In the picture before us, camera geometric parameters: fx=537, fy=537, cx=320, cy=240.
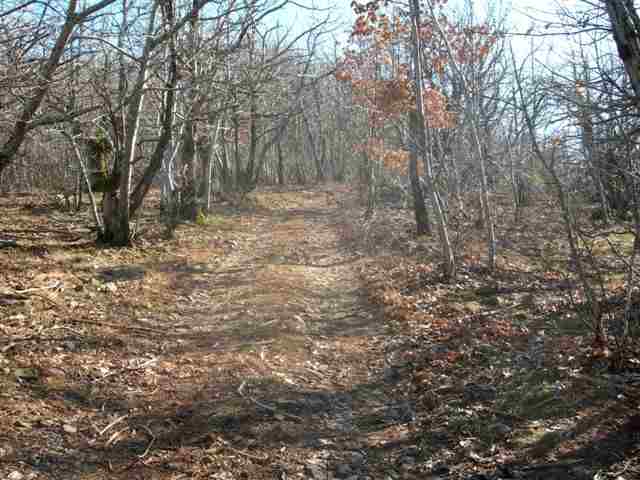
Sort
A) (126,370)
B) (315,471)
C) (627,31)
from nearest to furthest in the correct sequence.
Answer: (315,471) → (627,31) → (126,370)

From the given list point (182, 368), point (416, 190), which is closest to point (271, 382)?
point (182, 368)

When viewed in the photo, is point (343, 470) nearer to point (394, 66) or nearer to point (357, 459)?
point (357, 459)

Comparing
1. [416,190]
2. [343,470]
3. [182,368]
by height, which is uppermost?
[416,190]

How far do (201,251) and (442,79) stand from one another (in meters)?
10.9

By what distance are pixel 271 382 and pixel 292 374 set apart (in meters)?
0.39

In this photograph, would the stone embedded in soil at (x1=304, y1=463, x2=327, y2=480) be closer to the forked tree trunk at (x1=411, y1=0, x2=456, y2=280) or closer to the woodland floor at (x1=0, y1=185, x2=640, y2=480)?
the woodland floor at (x1=0, y1=185, x2=640, y2=480)

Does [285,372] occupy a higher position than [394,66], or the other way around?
[394,66]

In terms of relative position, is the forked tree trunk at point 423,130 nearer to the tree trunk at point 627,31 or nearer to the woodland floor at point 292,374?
the woodland floor at point 292,374

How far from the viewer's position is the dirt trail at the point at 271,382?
439 centimetres

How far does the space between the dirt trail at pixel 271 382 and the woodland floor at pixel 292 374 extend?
0.02 m

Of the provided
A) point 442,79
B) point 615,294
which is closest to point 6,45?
point 615,294

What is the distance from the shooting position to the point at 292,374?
6.11 metres

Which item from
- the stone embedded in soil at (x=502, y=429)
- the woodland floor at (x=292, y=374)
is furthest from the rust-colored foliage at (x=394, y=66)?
the stone embedded in soil at (x=502, y=429)

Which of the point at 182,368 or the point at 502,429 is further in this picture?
the point at 182,368
